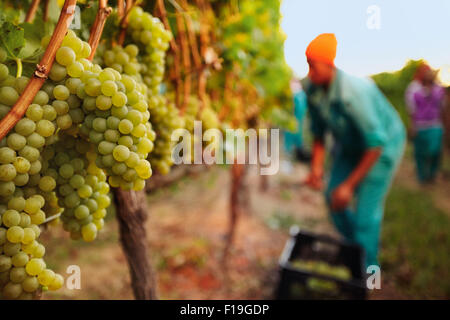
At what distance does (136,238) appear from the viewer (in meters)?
1.21

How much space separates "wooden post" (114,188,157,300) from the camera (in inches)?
44.7

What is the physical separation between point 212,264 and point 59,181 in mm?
2547

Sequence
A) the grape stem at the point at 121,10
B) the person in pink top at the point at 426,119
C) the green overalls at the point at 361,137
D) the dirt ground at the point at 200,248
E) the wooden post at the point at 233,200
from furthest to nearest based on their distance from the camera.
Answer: the person in pink top at the point at 426,119 → the wooden post at the point at 233,200 → the dirt ground at the point at 200,248 → the green overalls at the point at 361,137 → the grape stem at the point at 121,10

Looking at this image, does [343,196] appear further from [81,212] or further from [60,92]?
[60,92]

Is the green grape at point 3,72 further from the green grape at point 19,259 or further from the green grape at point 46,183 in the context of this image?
the green grape at point 19,259

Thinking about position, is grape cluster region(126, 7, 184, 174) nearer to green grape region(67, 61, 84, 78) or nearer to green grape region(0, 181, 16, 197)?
green grape region(67, 61, 84, 78)

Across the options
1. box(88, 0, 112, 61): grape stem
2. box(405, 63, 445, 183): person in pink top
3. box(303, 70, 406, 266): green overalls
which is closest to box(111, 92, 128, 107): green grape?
box(88, 0, 112, 61): grape stem

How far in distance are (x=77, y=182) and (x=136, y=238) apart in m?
0.51

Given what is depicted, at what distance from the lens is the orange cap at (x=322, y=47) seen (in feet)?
2.68

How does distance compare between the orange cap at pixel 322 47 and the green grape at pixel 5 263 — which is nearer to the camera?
the green grape at pixel 5 263

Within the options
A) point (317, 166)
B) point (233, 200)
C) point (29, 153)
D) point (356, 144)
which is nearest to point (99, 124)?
point (29, 153)

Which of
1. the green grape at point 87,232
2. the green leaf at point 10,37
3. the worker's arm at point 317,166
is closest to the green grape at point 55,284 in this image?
the green grape at point 87,232

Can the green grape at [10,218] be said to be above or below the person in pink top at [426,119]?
below

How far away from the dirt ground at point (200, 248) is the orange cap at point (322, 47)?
1775 mm
